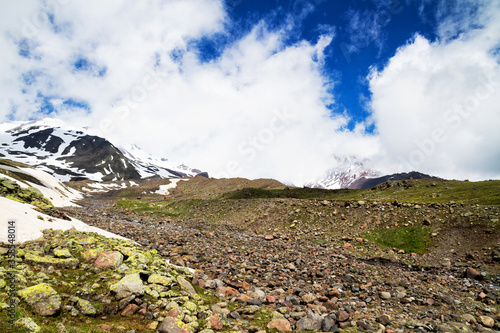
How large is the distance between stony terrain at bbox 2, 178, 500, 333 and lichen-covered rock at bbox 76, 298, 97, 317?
89mm

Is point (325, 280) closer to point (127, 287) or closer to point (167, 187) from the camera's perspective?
point (127, 287)

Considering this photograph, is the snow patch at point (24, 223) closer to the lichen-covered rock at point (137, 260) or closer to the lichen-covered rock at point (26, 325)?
the lichen-covered rock at point (137, 260)

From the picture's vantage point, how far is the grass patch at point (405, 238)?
27.4 metres

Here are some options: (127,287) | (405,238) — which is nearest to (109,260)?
(127,287)

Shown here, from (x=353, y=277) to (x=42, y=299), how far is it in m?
18.7

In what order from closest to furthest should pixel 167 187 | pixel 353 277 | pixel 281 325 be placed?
pixel 281 325, pixel 353 277, pixel 167 187

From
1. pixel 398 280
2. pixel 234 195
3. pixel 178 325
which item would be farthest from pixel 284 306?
pixel 234 195

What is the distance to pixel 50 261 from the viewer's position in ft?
38.7

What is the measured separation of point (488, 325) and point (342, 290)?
730 centimetres

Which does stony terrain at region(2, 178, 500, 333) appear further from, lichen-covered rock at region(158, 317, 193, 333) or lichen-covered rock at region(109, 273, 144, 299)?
lichen-covered rock at region(109, 273, 144, 299)

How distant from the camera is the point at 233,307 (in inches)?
507

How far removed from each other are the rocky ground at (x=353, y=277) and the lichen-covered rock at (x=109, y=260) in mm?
4867

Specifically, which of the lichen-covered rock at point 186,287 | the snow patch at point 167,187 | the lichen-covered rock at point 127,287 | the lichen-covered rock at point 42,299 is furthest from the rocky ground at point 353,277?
the snow patch at point 167,187

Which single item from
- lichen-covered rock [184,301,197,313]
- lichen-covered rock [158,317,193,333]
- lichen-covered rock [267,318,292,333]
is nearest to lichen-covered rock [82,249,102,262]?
lichen-covered rock [184,301,197,313]
